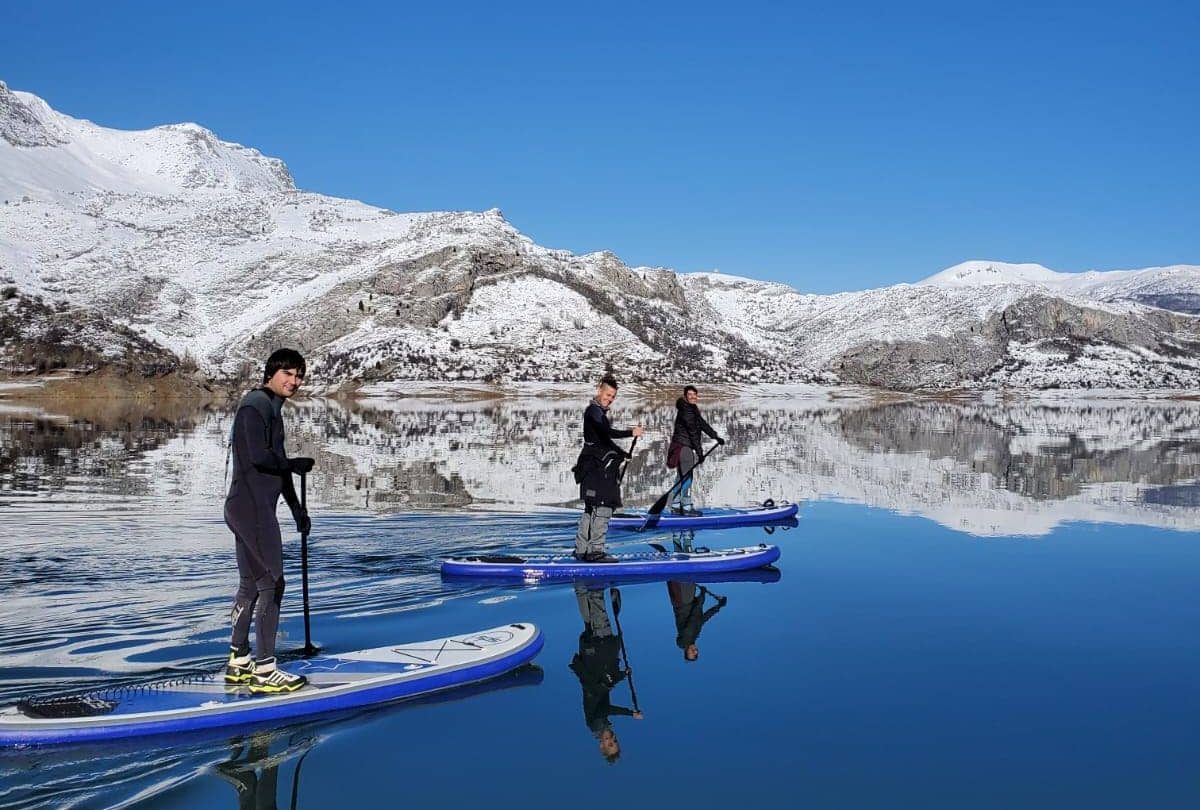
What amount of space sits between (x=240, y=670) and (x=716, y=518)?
14.3 meters

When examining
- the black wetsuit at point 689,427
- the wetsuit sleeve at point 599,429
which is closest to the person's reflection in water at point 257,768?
the wetsuit sleeve at point 599,429

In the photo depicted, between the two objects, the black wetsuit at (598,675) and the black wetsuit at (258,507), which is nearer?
the black wetsuit at (258,507)

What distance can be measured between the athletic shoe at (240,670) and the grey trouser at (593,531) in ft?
24.9

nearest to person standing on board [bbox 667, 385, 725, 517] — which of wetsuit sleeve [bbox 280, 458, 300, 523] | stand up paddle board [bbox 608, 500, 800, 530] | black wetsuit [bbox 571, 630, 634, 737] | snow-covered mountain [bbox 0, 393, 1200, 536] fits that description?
stand up paddle board [bbox 608, 500, 800, 530]

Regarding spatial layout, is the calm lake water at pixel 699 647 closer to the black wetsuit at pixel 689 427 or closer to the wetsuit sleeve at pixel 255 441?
the black wetsuit at pixel 689 427

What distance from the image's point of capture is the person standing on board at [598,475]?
52.1ft

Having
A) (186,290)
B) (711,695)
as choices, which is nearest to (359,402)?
(186,290)

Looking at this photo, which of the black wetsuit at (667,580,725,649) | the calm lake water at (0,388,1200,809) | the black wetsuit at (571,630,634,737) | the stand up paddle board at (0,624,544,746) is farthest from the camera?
the black wetsuit at (667,580,725,649)

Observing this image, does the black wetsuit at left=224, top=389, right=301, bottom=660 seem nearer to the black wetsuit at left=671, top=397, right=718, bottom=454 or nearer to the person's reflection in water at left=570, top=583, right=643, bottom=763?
the person's reflection in water at left=570, top=583, right=643, bottom=763

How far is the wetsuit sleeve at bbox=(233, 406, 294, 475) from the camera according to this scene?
29.9ft

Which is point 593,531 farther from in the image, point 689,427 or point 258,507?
point 258,507

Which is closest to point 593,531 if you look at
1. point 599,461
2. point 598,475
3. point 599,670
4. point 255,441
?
point 598,475

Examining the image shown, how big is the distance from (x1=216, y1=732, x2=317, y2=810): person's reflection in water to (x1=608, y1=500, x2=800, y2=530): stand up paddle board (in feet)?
43.0

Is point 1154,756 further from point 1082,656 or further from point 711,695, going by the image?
point 711,695
